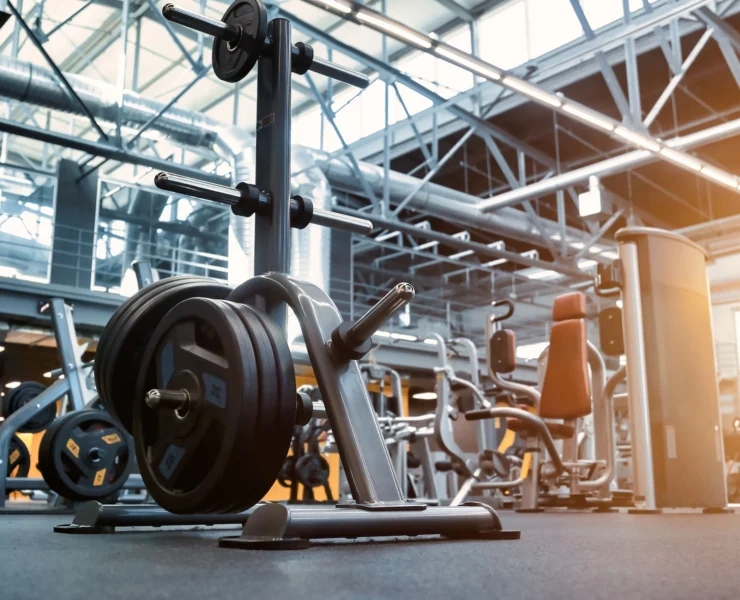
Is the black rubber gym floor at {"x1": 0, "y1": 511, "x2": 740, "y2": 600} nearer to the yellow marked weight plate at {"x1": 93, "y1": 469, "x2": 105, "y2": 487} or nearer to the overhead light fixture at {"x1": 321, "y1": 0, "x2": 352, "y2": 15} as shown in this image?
the yellow marked weight plate at {"x1": 93, "y1": 469, "x2": 105, "y2": 487}

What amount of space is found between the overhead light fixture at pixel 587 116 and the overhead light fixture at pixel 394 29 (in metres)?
1.27

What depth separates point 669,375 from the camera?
133 inches

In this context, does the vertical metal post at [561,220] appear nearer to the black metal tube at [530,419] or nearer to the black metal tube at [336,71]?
the black metal tube at [530,419]

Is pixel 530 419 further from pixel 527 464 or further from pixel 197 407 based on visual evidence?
pixel 197 407

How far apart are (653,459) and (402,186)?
4.76m

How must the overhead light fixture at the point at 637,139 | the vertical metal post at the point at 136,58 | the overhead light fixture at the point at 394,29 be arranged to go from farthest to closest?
the vertical metal post at the point at 136,58, the overhead light fixture at the point at 637,139, the overhead light fixture at the point at 394,29

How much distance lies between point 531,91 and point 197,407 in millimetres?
4499

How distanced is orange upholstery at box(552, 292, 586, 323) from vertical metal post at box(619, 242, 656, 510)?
0.43m

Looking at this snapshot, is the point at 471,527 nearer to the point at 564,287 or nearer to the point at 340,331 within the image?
the point at 340,331

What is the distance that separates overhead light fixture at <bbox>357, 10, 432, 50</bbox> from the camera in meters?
4.45

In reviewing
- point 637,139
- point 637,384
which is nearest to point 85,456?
point 637,384

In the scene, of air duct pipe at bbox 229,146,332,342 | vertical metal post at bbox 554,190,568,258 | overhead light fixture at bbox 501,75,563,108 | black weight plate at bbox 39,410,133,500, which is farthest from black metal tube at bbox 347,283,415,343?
vertical metal post at bbox 554,190,568,258

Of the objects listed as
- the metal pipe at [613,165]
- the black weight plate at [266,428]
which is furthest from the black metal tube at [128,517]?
the metal pipe at [613,165]

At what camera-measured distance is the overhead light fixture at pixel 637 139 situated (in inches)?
224
